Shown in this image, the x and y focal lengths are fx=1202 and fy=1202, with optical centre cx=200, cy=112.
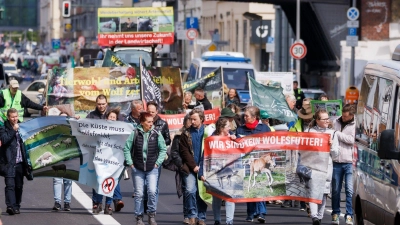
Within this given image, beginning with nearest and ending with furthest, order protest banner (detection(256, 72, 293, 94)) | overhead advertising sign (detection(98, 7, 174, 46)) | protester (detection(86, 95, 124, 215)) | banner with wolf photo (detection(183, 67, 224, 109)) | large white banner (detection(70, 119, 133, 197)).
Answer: large white banner (detection(70, 119, 133, 197)), protester (detection(86, 95, 124, 215)), banner with wolf photo (detection(183, 67, 224, 109)), protest banner (detection(256, 72, 293, 94)), overhead advertising sign (detection(98, 7, 174, 46))

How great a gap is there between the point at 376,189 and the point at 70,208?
6.27 m

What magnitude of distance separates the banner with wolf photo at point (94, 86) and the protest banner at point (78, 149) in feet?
23.7

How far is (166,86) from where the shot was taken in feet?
82.1

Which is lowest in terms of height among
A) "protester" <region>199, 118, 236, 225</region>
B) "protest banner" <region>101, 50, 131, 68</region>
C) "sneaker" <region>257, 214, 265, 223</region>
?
"sneaker" <region>257, 214, 265, 223</region>

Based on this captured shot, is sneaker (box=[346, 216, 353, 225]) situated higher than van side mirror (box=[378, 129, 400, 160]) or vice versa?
van side mirror (box=[378, 129, 400, 160])

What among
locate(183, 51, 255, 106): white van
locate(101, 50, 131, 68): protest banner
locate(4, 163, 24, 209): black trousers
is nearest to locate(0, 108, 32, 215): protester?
locate(4, 163, 24, 209): black trousers

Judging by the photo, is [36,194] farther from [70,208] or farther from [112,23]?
[112,23]

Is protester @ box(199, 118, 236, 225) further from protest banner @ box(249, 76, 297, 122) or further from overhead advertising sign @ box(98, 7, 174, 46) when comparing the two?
overhead advertising sign @ box(98, 7, 174, 46)

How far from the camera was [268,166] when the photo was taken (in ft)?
47.3

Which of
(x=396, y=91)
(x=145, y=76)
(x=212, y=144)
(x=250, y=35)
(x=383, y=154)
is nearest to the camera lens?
(x=383, y=154)

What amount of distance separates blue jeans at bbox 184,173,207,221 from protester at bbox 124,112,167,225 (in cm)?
50

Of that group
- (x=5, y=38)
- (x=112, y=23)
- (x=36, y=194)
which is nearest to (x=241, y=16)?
(x=112, y=23)

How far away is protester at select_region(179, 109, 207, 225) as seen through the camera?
574 inches

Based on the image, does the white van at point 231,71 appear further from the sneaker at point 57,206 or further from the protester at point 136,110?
the sneaker at point 57,206
